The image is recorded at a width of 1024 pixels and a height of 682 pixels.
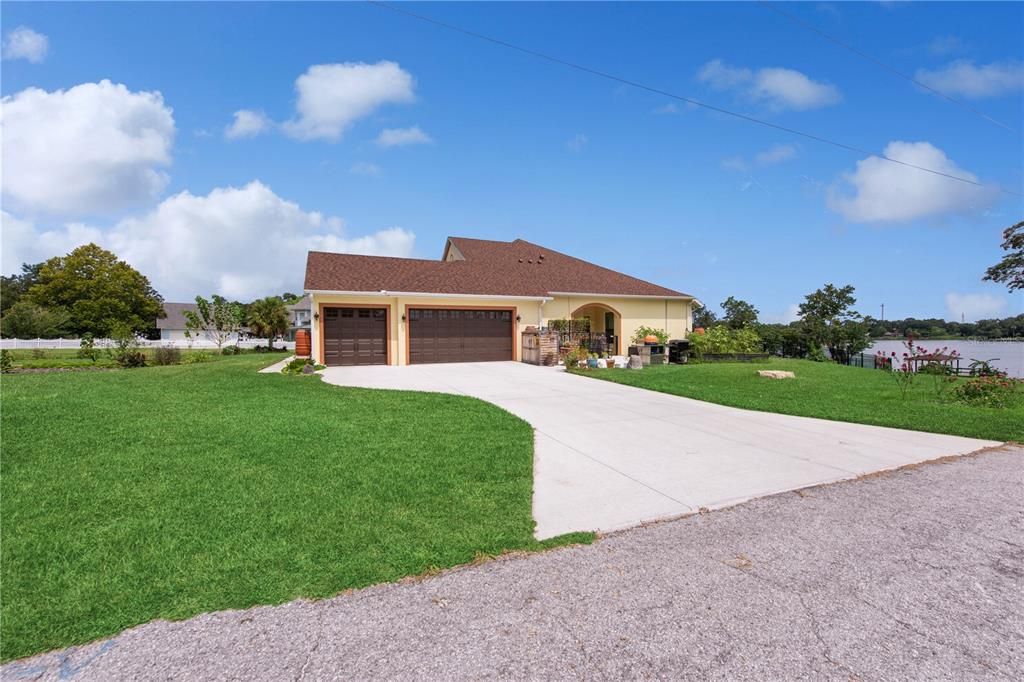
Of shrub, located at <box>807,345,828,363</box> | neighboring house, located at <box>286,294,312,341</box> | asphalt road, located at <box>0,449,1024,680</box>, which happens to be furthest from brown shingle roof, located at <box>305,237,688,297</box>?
neighboring house, located at <box>286,294,312,341</box>

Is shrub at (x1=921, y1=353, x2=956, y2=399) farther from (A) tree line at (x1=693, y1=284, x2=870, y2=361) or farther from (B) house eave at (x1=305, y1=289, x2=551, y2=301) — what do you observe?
(B) house eave at (x1=305, y1=289, x2=551, y2=301)

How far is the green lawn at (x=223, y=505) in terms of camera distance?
2568 millimetres

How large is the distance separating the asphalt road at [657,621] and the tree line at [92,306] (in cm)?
3396

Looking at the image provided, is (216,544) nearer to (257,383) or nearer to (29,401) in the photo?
(29,401)

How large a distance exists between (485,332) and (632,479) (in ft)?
44.5

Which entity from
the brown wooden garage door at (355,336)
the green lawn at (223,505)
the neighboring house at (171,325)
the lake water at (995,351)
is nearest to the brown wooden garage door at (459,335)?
the brown wooden garage door at (355,336)

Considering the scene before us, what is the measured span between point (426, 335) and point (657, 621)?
49.7 ft

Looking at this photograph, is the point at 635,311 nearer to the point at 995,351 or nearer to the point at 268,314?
the point at 995,351

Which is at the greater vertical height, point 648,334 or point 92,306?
point 92,306

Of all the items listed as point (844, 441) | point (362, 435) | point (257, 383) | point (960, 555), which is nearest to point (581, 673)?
point (960, 555)

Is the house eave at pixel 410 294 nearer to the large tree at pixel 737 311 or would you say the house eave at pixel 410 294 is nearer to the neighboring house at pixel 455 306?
the neighboring house at pixel 455 306

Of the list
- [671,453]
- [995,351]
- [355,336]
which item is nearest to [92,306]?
[355,336]

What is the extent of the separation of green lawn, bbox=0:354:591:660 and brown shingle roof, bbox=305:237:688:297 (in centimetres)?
976

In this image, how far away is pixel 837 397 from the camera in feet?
31.8
